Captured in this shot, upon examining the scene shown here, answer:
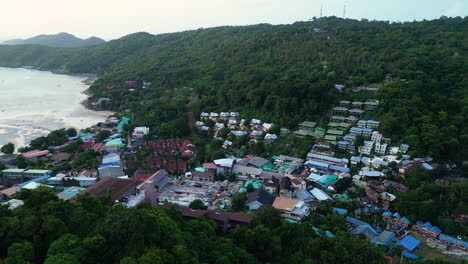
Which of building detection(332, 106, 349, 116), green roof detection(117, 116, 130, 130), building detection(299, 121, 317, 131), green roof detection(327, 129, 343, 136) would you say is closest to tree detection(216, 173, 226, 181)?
building detection(299, 121, 317, 131)

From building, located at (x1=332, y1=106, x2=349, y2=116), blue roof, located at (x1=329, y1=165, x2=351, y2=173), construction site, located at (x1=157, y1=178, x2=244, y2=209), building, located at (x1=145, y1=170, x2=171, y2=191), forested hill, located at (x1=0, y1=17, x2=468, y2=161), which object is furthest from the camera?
building, located at (x1=332, y1=106, x2=349, y2=116)

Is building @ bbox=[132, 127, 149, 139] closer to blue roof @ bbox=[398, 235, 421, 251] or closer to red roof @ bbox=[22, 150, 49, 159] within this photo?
red roof @ bbox=[22, 150, 49, 159]

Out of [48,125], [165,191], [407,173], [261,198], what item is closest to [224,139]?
[165,191]

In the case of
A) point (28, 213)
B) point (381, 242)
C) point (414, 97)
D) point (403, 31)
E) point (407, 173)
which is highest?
point (403, 31)

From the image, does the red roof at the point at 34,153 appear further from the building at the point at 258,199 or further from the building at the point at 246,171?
the building at the point at 258,199

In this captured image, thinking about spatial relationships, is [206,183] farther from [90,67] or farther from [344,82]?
[90,67]

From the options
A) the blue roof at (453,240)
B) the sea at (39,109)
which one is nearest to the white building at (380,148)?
the blue roof at (453,240)
